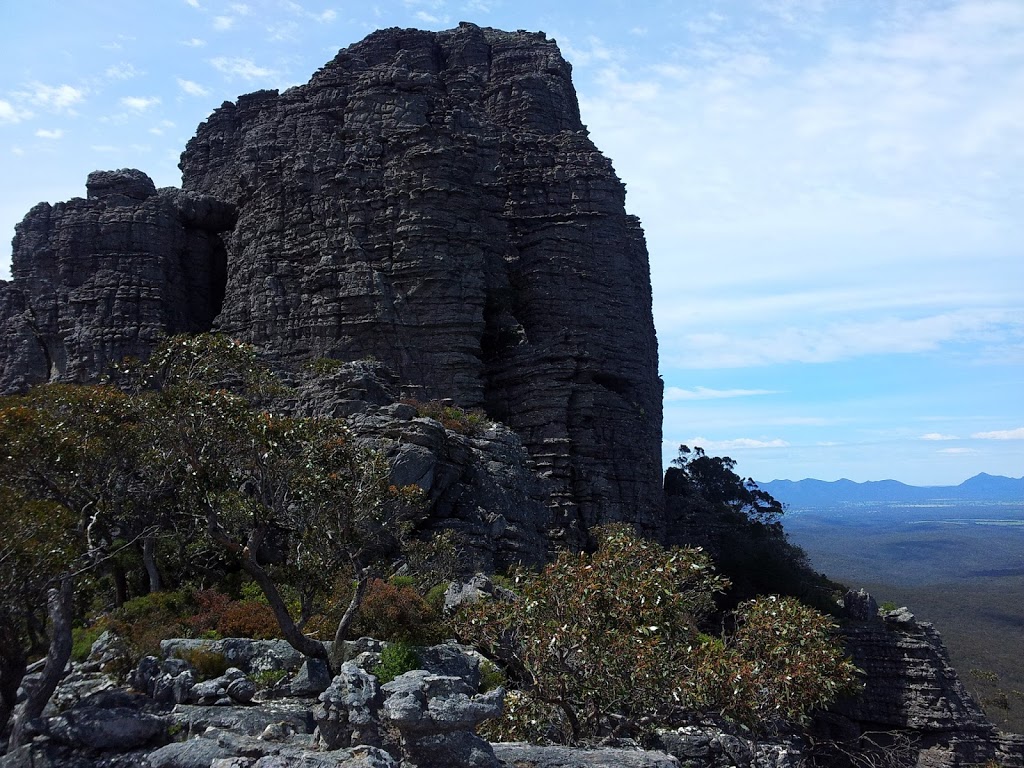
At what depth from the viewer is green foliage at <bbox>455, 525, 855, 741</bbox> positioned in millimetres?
15766

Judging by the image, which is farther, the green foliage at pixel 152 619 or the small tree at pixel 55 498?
the green foliage at pixel 152 619

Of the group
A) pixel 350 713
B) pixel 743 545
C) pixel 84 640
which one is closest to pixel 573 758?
pixel 350 713

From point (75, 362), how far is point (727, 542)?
150 feet

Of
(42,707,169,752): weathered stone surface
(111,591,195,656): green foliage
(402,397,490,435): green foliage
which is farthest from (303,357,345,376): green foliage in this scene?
(42,707,169,752): weathered stone surface

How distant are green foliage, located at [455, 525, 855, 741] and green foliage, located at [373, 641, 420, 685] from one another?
5.67ft

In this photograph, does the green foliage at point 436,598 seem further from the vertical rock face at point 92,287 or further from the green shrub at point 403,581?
the vertical rock face at point 92,287

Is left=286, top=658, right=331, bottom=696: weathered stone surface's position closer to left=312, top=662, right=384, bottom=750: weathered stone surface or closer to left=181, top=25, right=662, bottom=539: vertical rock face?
left=312, top=662, right=384, bottom=750: weathered stone surface

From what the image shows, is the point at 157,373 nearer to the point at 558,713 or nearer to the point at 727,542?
the point at 558,713

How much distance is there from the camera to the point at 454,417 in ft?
142

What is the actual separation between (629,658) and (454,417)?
28354mm

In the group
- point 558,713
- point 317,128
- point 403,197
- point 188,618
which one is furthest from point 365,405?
point 317,128

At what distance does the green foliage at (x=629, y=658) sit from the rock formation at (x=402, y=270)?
3020 centimetres

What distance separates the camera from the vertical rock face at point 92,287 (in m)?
51.4

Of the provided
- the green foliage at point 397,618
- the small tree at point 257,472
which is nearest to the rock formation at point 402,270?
the green foliage at point 397,618
